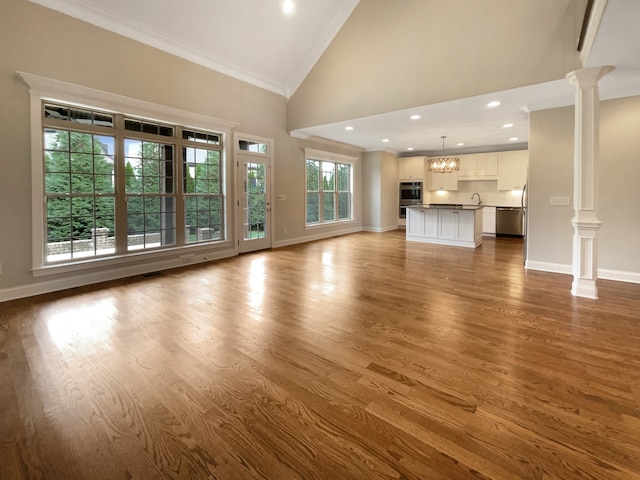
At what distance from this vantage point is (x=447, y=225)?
7.57 m

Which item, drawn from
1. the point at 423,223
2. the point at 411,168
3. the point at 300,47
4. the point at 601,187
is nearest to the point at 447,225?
the point at 423,223

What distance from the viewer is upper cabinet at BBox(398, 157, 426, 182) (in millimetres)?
10359

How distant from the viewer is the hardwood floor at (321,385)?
4.54 feet

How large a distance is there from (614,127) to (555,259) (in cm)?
199

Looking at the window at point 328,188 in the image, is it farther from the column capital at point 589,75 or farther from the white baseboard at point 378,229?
the column capital at point 589,75

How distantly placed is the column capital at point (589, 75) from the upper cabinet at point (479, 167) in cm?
577

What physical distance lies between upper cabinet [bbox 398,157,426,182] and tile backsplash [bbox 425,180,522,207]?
0.75m

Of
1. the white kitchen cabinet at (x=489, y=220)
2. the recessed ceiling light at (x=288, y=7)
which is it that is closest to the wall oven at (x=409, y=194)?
the white kitchen cabinet at (x=489, y=220)

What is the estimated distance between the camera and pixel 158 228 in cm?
513

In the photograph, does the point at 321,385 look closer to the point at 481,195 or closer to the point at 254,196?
the point at 254,196

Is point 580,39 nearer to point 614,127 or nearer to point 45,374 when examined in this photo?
point 614,127

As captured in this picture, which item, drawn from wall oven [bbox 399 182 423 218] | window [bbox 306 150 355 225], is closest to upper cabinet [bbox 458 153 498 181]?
wall oven [bbox 399 182 423 218]

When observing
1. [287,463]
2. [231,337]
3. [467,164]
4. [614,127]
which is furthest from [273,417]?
[467,164]

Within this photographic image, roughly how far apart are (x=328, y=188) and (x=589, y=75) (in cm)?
623
